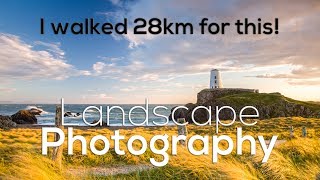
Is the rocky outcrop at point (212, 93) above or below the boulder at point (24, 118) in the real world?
above

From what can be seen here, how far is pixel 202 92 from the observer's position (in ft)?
281

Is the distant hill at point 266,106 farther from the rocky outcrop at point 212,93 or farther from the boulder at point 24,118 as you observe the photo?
the boulder at point 24,118

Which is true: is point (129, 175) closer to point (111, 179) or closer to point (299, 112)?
point (111, 179)

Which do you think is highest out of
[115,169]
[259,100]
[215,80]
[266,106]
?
[215,80]

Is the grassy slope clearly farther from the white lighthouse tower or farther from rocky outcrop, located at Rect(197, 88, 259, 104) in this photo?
the white lighthouse tower

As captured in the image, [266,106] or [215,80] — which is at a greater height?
[215,80]

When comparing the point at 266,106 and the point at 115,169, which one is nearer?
the point at 115,169

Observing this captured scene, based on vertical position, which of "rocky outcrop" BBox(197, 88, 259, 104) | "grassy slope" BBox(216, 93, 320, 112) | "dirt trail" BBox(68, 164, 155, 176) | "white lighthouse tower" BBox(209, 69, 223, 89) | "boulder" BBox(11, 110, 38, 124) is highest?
"white lighthouse tower" BBox(209, 69, 223, 89)

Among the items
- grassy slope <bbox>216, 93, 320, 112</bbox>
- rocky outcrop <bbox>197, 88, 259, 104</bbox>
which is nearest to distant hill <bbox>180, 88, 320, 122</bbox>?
grassy slope <bbox>216, 93, 320, 112</bbox>

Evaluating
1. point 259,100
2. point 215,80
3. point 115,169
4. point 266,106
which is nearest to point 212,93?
point 215,80

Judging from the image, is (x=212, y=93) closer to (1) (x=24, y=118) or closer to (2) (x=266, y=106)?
(2) (x=266, y=106)

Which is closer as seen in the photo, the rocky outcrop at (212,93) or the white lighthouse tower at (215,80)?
the rocky outcrop at (212,93)

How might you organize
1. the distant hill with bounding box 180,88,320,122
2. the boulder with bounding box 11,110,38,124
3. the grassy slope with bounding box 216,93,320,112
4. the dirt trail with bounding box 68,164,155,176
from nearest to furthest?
1. the dirt trail with bounding box 68,164,155,176
2. the boulder with bounding box 11,110,38,124
3. the distant hill with bounding box 180,88,320,122
4. the grassy slope with bounding box 216,93,320,112

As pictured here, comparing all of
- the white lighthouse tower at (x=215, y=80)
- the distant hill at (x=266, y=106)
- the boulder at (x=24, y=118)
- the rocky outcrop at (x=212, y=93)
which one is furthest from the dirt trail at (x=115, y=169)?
the white lighthouse tower at (x=215, y=80)
